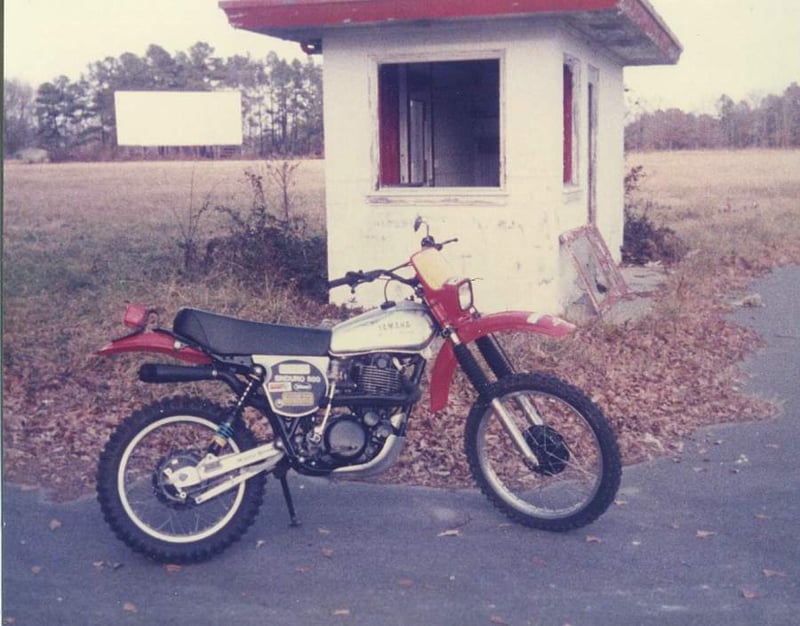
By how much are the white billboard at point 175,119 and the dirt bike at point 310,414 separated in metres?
1.77

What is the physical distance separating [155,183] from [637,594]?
16.6 feet

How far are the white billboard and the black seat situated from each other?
1808 mm

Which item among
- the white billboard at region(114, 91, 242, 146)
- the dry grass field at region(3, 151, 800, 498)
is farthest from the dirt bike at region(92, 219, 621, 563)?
the white billboard at region(114, 91, 242, 146)

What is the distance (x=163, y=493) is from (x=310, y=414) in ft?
2.15

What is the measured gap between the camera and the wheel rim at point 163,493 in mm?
4023

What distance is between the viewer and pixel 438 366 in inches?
174

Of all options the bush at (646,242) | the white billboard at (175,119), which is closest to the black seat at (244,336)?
the white billboard at (175,119)

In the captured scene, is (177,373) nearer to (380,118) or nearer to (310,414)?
(310,414)

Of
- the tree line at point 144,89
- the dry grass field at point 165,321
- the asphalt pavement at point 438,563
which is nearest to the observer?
the asphalt pavement at point 438,563

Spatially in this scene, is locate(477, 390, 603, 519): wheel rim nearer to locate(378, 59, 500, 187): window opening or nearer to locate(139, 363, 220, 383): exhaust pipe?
locate(139, 363, 220, 383): exhaust pipe

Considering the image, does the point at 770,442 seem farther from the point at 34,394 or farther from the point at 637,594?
the point at 34,394

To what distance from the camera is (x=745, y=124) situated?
653cm

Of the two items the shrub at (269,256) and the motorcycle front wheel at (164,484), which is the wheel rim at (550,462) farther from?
the shrub at (269,256)

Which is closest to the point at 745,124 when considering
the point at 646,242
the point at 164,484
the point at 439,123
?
the point at 164,484
